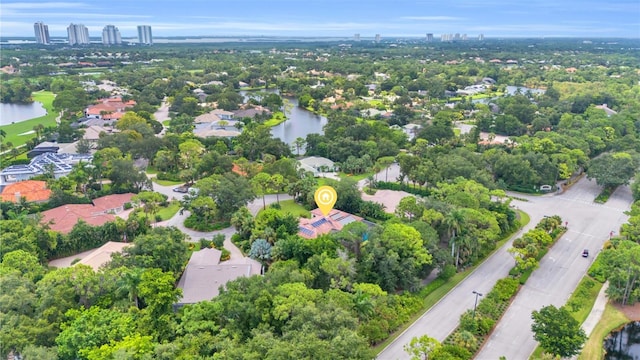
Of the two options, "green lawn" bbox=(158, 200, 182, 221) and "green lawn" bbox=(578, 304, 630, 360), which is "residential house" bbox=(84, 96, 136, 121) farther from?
"green lawn" bbox=(578, 304, 630, 360)

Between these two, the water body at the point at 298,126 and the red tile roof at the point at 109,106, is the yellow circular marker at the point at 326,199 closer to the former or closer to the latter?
the water body at the point at 298,126

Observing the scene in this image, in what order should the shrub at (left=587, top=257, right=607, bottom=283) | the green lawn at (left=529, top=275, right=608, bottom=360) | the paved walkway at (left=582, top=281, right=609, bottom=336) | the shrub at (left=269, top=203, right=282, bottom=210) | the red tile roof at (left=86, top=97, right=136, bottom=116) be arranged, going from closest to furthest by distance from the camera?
1. the paved walkway at (left=582, top=281, right=609, bottom=336)
2. the green lawn at (left=529, top=275, right=608, bottom=360)
3. the shrub at (left=587, top=257, right=607, bottom=283)
4. the shrub at (left=269, top=203, right=282, bottom=210)
5. the red tile roof at (left=86, top=97, right=136, bottom=116)

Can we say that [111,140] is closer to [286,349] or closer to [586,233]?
[286,349]

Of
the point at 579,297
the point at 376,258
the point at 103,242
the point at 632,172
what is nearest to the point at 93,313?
the point at 103,242

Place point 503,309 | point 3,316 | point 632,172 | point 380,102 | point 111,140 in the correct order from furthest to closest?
point 380,102 < point 111,140 < point 632,172 < point 503,309 < point 3,316

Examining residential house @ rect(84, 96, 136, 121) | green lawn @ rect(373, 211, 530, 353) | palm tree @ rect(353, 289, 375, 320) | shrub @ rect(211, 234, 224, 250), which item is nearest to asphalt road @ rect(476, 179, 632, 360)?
green lawn @ rect(373, 211, 530, 353)

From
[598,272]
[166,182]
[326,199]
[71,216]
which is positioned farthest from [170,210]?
[598,272]

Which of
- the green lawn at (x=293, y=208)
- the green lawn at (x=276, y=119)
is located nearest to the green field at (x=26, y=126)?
the green lawn at (x=276, y=119)
